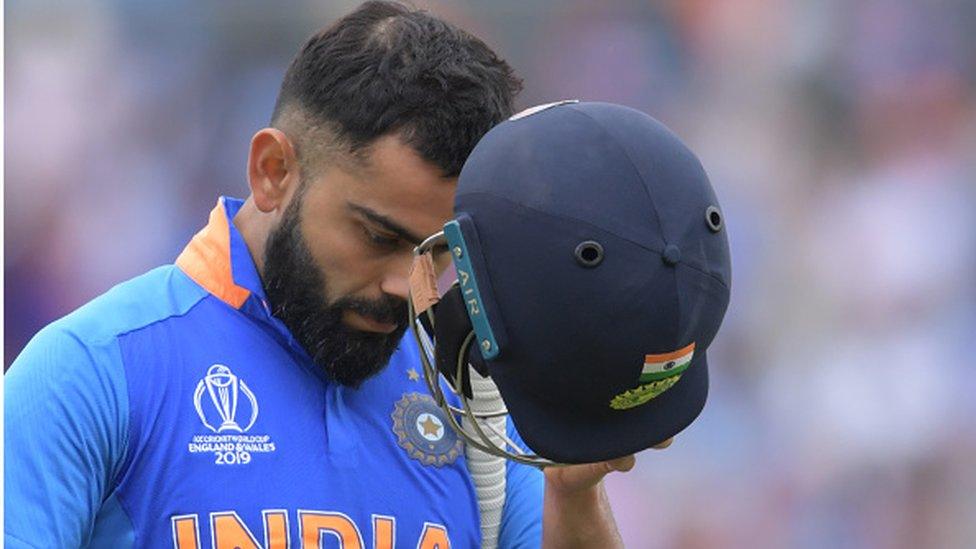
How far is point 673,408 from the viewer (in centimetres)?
190

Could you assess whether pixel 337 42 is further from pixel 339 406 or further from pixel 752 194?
pixel 752 194

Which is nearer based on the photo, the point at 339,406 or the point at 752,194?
the point at 339,406

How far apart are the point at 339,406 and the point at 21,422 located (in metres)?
0.48

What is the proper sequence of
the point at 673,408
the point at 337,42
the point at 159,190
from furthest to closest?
the point at 159,190 → the point at 337,42 → the point at 673,408

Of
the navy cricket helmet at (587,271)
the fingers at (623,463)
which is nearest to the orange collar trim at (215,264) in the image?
the navy cricket helmet at (587,271)

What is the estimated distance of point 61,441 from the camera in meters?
1.93

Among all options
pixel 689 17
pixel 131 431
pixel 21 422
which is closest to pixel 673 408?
pixel 131 431

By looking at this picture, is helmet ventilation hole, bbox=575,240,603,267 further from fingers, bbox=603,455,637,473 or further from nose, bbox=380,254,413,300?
nose, bbox=380,254,413,300

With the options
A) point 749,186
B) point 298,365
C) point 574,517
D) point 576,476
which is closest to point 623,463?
point 576,476

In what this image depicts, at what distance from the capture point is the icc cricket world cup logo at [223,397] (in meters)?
2.09

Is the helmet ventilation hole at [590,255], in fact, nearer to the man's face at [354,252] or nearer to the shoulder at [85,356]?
the man's face at [354,252]

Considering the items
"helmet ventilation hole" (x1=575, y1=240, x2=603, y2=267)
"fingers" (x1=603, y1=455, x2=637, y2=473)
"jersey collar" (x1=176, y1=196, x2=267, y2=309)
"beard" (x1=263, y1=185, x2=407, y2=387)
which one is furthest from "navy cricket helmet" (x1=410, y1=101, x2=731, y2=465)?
"jersey collar" (x1=176, y1=196, x2=267, y2=309)

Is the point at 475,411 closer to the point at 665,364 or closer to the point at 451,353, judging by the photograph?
the point at 451,353

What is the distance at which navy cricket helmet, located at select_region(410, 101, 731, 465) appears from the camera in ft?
5.73
